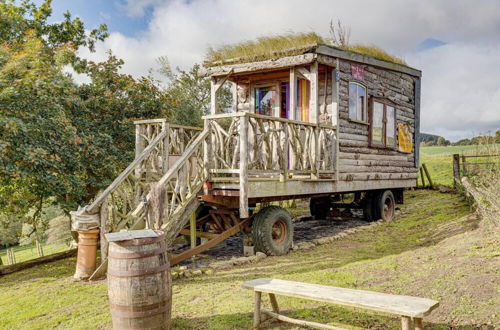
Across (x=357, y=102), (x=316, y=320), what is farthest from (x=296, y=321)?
(x=357, y=102)

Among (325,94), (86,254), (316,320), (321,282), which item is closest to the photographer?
(316,320)

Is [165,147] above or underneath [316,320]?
above

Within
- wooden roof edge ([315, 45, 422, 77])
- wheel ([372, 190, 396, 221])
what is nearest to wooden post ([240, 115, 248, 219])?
wooden roof edge ([315, 45, 422, 77])

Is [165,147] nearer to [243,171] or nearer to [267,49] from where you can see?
[243,171]

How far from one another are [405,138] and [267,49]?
5.90 metres

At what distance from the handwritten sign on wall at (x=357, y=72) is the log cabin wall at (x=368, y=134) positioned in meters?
0.09

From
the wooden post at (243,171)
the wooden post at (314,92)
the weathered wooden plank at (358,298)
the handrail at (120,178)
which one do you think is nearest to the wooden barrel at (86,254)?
the handrail at (120,178)

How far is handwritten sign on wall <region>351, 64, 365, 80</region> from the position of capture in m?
10.6

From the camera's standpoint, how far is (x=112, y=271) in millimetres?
4164

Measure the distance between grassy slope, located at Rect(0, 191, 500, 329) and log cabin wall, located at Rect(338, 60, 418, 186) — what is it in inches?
97.1

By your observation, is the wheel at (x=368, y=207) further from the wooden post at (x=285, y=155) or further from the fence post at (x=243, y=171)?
the fence post at (x=243, y=171)

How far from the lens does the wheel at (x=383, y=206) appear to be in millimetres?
12148

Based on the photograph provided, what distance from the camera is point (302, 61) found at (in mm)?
9180

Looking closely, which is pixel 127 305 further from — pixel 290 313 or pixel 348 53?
pixel 348 53
